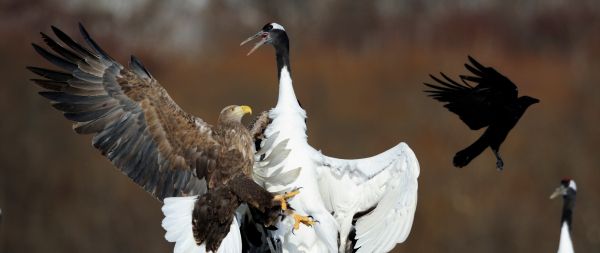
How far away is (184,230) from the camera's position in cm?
582

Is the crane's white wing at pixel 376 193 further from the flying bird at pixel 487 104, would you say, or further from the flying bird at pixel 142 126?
the flying bird at pixel 142 126

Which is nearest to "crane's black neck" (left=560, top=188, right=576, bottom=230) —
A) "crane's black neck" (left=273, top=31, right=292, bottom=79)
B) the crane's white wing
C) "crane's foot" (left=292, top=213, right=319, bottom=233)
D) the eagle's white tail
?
the crane's white wing

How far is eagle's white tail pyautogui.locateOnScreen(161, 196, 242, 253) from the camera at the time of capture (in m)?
5.79

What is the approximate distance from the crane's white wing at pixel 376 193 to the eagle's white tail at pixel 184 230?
2.06ft

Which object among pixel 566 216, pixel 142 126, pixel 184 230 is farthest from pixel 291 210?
pixel 566 216

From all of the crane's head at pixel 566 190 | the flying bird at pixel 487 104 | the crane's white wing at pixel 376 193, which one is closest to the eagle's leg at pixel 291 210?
the crane's white wing at pixel 376 193

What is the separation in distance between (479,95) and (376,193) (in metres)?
0.67

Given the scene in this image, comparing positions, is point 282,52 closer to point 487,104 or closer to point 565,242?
point 487,104

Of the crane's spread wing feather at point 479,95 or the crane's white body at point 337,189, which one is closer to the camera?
the crane's spread wing feather at point 479,95

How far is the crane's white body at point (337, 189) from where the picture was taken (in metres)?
6.19

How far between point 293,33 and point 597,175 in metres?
2.67

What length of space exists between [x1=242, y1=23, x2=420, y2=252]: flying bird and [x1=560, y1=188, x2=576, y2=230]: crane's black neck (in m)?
2.24

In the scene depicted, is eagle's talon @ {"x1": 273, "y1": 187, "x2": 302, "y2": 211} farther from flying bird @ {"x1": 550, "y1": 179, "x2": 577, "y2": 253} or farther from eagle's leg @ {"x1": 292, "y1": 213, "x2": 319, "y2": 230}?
flying bird @ {"x1": 550, "y1": 179, "x2": 577, "y2": 253}

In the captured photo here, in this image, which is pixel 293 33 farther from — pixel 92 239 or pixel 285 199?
pixel 285 199
